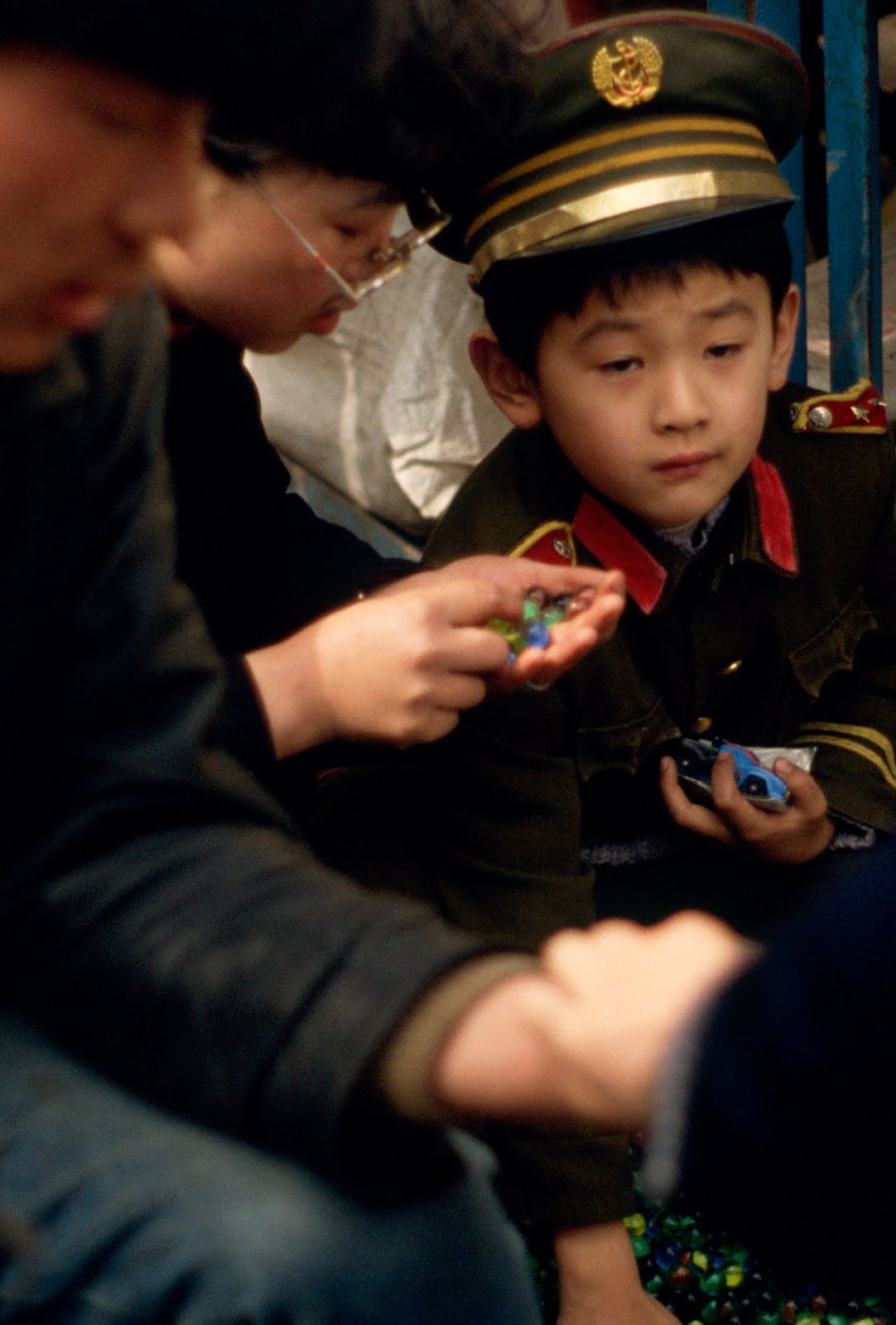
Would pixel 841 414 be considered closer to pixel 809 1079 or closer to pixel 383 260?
pixel 383 260

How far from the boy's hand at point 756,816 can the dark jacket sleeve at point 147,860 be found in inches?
28.8

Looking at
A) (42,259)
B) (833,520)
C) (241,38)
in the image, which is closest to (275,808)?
(42,259)

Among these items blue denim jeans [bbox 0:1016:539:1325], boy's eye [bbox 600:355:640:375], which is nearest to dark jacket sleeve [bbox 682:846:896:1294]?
blue denim jeans [bbox 0:1016:539:1325]

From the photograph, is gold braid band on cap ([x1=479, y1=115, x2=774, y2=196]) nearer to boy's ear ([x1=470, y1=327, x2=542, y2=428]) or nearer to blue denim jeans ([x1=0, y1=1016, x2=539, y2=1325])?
boy's ear ([x1=470, y1=327, x2=542, y2=428])

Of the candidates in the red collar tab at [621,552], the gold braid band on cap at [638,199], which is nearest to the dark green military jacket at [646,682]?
the red collar tab at [621,552]

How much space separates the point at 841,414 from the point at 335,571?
70 cm

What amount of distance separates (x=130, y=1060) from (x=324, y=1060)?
20 cm

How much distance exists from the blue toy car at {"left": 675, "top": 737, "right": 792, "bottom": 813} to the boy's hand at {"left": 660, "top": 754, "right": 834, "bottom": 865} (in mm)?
12

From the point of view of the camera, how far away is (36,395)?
3.15 ft

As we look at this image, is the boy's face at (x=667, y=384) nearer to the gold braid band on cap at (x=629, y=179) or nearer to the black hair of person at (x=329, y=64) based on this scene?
the gold braid band on cap at (x=629, y=179)

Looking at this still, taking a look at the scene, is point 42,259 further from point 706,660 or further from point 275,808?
point 706,660

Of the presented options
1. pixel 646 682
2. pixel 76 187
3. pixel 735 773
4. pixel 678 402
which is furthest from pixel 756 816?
pixel 76 187

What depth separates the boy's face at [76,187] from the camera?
32.3 inches

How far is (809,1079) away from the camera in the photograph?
769 millimetres
